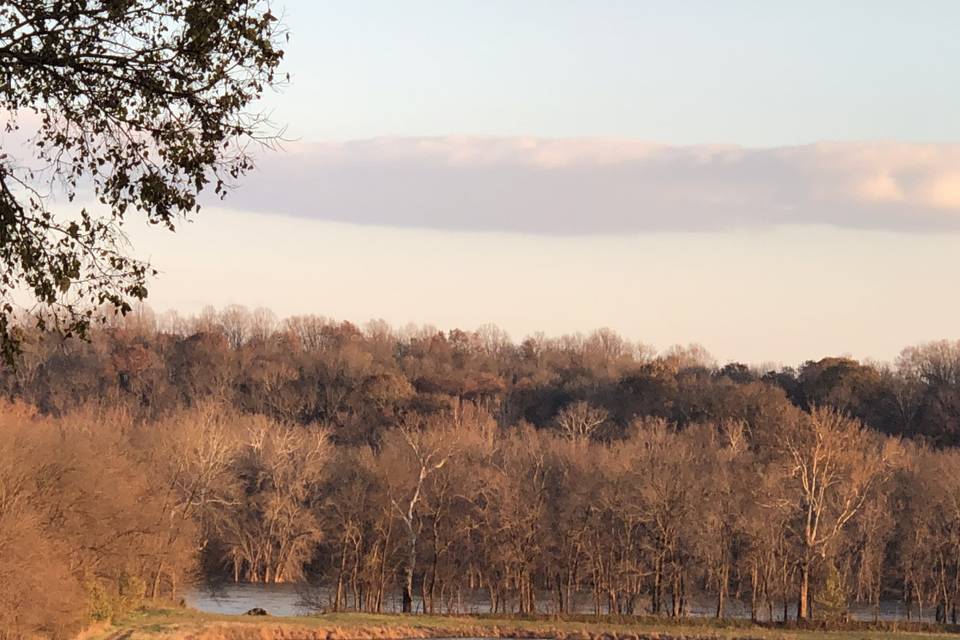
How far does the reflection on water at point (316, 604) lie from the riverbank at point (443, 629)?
719cm

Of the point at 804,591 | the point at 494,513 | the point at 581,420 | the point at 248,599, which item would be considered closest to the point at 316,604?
the point at 248,599

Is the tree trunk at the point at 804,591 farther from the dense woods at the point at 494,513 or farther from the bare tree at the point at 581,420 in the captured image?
the bare tree at the point at 581,420

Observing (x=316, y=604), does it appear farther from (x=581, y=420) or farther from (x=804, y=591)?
(x=581, y=420)

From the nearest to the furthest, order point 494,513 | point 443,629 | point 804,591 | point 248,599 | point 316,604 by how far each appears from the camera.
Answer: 1. point 443,629
2. point 804,591
3. point 316,604
4. point 494,513
5. point 248,599

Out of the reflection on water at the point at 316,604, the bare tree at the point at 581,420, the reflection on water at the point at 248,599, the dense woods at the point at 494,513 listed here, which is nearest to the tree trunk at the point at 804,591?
the dense woods at the point at 494,513

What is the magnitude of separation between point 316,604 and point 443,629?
12.1m

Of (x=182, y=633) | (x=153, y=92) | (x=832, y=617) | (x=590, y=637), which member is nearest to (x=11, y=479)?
(x=182, y=633)

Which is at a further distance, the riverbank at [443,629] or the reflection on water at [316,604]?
the reflection on water at [316,604]

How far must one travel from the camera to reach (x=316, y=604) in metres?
72.2

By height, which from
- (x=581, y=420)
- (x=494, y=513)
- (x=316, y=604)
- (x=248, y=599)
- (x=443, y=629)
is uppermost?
(x=581, y=420)

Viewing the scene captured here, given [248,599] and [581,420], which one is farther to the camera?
[581,420]

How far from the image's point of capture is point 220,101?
49.3ft

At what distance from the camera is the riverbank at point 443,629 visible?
56.9 metres

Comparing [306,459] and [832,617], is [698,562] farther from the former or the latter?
[306,459]
